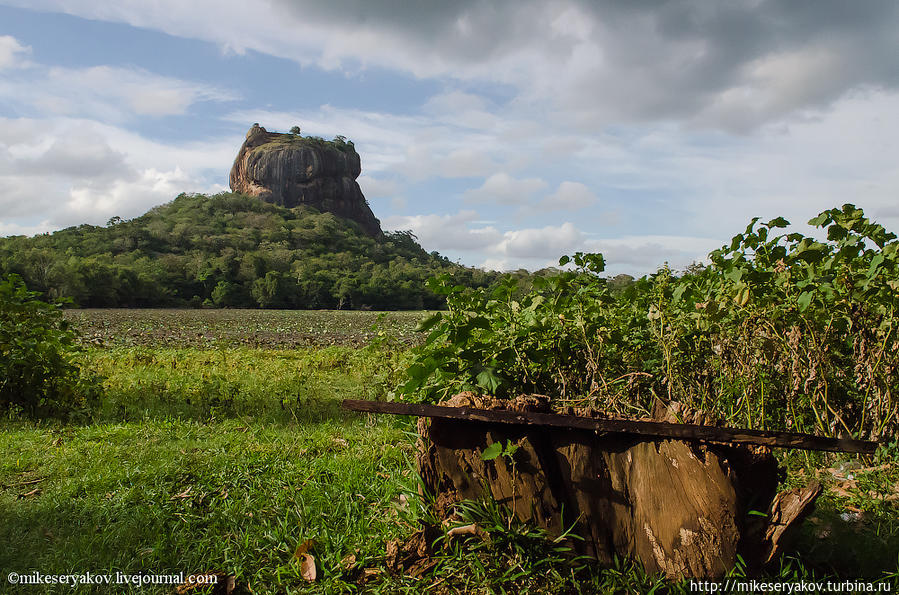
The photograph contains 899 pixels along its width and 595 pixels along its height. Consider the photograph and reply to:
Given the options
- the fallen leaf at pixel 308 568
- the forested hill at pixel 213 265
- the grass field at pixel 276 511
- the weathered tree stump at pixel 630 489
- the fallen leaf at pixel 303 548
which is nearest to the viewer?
the weathered tree stump at pixel 630 489

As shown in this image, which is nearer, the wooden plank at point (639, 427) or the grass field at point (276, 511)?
the wooden plank at point (639, 427)

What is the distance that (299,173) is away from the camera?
107562 mm

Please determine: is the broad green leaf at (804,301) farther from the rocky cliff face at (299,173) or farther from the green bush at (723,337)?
the rocky cliff face at (299,173)

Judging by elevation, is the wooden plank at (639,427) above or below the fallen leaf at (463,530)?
above

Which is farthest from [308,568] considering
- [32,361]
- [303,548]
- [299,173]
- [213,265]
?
[299,173]

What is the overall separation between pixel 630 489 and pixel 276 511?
186 cm

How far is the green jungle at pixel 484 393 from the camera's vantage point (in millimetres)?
2416

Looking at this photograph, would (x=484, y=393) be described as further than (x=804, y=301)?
Yes

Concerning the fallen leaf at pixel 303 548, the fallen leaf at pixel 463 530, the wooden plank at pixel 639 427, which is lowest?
the fallen leaf at pixel 303 548

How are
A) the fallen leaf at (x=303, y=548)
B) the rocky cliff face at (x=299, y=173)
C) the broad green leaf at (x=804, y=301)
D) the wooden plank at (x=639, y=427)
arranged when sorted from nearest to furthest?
the wooden plank at (x=639, y=427) → the fallen leaf at (x=303, y=548) → the broad green leaf at (x=804, y=301) → the rocky cliff face at (x=299, y=173)

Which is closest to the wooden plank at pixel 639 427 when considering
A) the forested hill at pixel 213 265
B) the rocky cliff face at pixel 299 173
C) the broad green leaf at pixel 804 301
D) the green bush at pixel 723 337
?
the green bush at pixel 723 337

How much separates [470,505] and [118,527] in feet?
6.34

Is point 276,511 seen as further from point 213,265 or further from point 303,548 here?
point 213,265

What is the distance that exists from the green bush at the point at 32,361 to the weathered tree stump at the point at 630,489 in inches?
196
